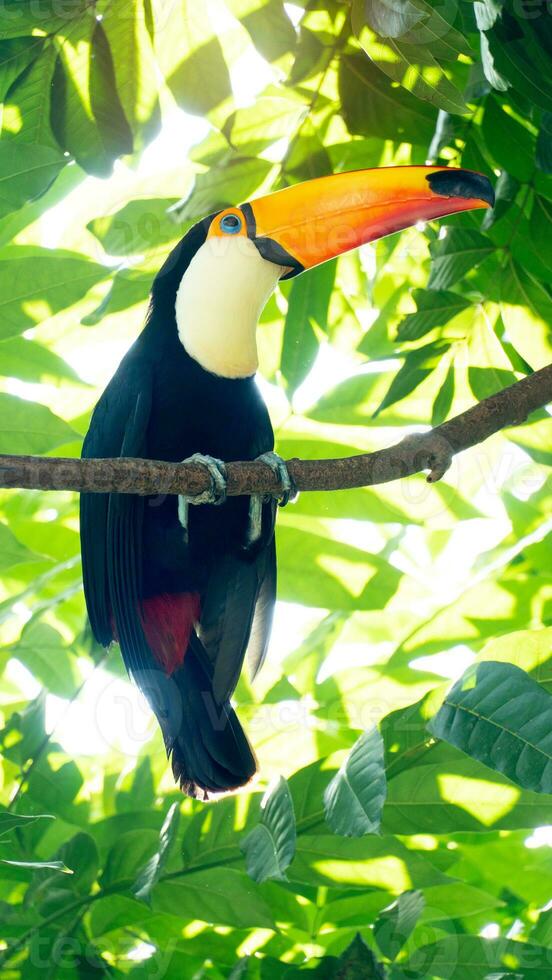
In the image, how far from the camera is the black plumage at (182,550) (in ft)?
8.81

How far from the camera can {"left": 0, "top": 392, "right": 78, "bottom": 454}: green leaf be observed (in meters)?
Result: 2.70

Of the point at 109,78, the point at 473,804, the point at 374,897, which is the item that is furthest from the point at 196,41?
the point at 374,897

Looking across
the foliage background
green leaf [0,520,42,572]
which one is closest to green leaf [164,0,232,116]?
the foliage background

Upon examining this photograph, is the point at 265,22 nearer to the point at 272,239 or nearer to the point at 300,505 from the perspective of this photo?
→ the point at 272,239

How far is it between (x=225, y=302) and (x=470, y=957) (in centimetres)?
195

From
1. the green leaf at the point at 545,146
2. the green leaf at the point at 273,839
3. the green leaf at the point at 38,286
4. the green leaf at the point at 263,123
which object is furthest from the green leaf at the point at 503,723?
the green leaf at the point at 263,123

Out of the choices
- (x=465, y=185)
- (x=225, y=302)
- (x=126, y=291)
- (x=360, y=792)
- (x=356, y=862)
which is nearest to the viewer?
(x=360, y=792)

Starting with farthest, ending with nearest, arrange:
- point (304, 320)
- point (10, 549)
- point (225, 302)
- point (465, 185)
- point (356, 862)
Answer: point (225, 302) < point (304, 320) < point (10, 549) < point (356, 862) < point (465, 185)

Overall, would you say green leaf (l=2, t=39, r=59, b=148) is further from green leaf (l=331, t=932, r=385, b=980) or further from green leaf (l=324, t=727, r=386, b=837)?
green leaf (l=331, t=932, r=385, b=980)

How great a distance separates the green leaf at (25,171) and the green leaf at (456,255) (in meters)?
1.01

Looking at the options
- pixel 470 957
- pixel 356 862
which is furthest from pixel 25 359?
pixel 470 957

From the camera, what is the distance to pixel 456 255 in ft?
8.58

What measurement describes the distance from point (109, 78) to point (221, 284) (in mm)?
701

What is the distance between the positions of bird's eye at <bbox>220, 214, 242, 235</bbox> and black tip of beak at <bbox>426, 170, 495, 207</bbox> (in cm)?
73
